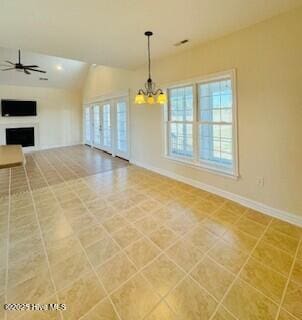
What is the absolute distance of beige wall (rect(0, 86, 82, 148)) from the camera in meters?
8.05

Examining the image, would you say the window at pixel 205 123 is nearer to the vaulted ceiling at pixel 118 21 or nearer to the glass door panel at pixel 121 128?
the vaulted ceiling at pixel 118 21

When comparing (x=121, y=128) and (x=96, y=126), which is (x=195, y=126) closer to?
(x=121, y=128)

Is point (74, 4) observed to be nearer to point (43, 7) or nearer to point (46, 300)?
point (43, 7)

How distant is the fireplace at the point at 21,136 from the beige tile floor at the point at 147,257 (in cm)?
533

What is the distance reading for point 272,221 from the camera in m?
2.76

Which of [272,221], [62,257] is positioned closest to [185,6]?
[272,221]

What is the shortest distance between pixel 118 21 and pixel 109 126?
15.9 ft

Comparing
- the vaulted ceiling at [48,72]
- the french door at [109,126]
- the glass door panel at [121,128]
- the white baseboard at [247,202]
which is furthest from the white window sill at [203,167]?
the vaulted ceiling at [48,72]

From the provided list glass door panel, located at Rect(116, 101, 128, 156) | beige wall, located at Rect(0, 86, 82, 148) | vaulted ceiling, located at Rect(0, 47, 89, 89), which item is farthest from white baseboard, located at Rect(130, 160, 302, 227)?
beige wall, located at Rect(0, 86, 82, 148)

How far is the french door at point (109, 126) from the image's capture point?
6512 mm

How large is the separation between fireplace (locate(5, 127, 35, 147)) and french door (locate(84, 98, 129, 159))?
2.30 metres

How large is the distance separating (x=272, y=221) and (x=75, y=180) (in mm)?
3924

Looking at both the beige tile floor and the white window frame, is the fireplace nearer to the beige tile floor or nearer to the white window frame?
the beige tile floor

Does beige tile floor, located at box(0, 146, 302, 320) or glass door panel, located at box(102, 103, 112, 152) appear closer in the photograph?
beige tile floor, located at box(0, 146, 302, 320)
